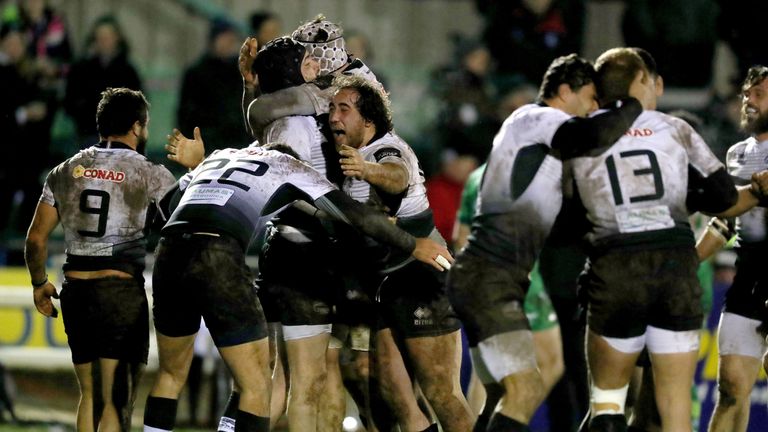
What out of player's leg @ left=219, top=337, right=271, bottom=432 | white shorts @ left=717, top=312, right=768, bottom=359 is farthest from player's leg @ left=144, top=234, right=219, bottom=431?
white shorts @ left=717, top=312, right=768, bottom=359

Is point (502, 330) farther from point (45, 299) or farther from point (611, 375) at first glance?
point (45, 299)

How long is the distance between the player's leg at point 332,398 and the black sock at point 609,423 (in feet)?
5.20

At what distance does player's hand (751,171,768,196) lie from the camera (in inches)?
313

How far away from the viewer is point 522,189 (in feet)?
25.1

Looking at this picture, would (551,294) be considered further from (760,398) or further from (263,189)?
Answer: (263,189)

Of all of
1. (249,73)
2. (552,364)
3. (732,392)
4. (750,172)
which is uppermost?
(249,73)

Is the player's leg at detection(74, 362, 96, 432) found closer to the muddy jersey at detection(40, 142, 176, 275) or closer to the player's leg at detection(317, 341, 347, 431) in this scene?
the muddy jersey at detection(40, 142, 176, 275)

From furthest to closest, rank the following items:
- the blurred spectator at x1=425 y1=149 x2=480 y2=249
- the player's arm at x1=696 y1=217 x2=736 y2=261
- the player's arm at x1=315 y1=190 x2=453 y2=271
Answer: the blurred spectator at x1=425 y1=149 x2=480 y2=249 → the player's arm at x1=696 y1=217 x2=736 y2=261 → the player's arm at x1=315 y1=190 x2=453 y2=271

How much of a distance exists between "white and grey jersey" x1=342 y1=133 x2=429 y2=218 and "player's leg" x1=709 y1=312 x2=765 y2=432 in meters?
1.97

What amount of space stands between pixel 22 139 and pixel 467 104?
4.26 m

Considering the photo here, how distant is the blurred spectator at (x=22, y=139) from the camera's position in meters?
14.0

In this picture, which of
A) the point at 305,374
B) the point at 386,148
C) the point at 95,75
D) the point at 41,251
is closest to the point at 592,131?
the point at 386,148

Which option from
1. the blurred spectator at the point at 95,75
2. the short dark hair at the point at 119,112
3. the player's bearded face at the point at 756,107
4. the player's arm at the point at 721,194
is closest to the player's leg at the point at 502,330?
the player's arm at the point at 721,194

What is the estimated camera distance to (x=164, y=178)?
28.6 ft
